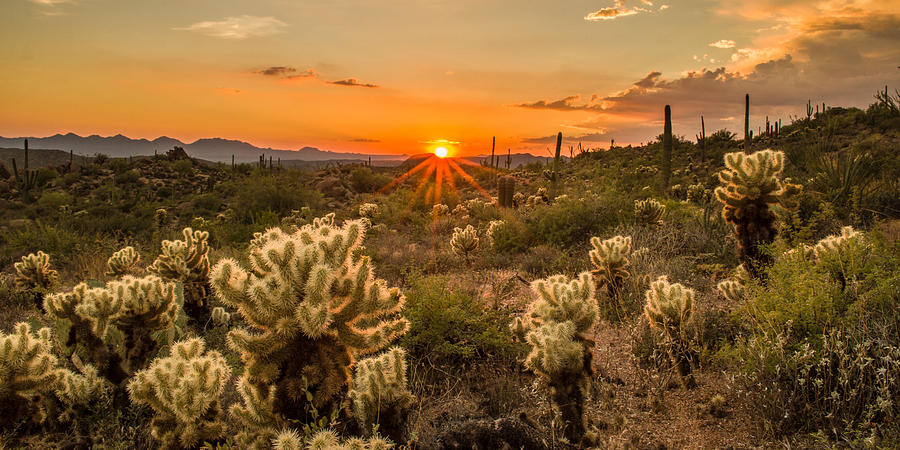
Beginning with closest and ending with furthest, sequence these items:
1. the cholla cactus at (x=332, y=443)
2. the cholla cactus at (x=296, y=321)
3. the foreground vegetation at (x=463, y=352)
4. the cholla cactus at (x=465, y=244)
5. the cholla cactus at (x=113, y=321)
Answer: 1. the cholla cactus at (x=332, y=443)
2. the cholla cactus at (x=296, y=321)
3. the foreground vegetation at (x=463, y=352)
4. the cholla cactus at (x=113, y=321)
5. the cholla cactus at (x=465, y=244)

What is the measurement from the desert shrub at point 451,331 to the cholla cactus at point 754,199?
3079mm

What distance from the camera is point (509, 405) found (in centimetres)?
363

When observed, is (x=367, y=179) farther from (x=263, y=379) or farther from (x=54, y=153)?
(x=54, y=153)

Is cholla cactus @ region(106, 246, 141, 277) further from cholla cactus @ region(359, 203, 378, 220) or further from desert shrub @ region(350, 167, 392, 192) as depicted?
desert shrub @ region(350, 167, 392, 192)

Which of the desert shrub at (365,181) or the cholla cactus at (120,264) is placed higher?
the desert shrub at (365,181)

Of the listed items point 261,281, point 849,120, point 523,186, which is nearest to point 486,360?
point 261,281

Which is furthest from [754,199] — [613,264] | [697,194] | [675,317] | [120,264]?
[697,194]

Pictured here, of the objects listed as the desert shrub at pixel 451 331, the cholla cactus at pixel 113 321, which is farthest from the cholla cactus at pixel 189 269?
the desert shrub at pixel 451 331

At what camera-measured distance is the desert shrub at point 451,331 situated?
435cm

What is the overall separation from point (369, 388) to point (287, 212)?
55.6ft

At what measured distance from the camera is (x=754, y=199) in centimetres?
540

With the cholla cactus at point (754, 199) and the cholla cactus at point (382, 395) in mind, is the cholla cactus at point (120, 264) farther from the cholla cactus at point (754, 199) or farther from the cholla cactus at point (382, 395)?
the cholla cactus at point (754, 199)

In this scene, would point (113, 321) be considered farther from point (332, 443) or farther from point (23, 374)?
point (332, 443)

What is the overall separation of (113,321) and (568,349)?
343cm
